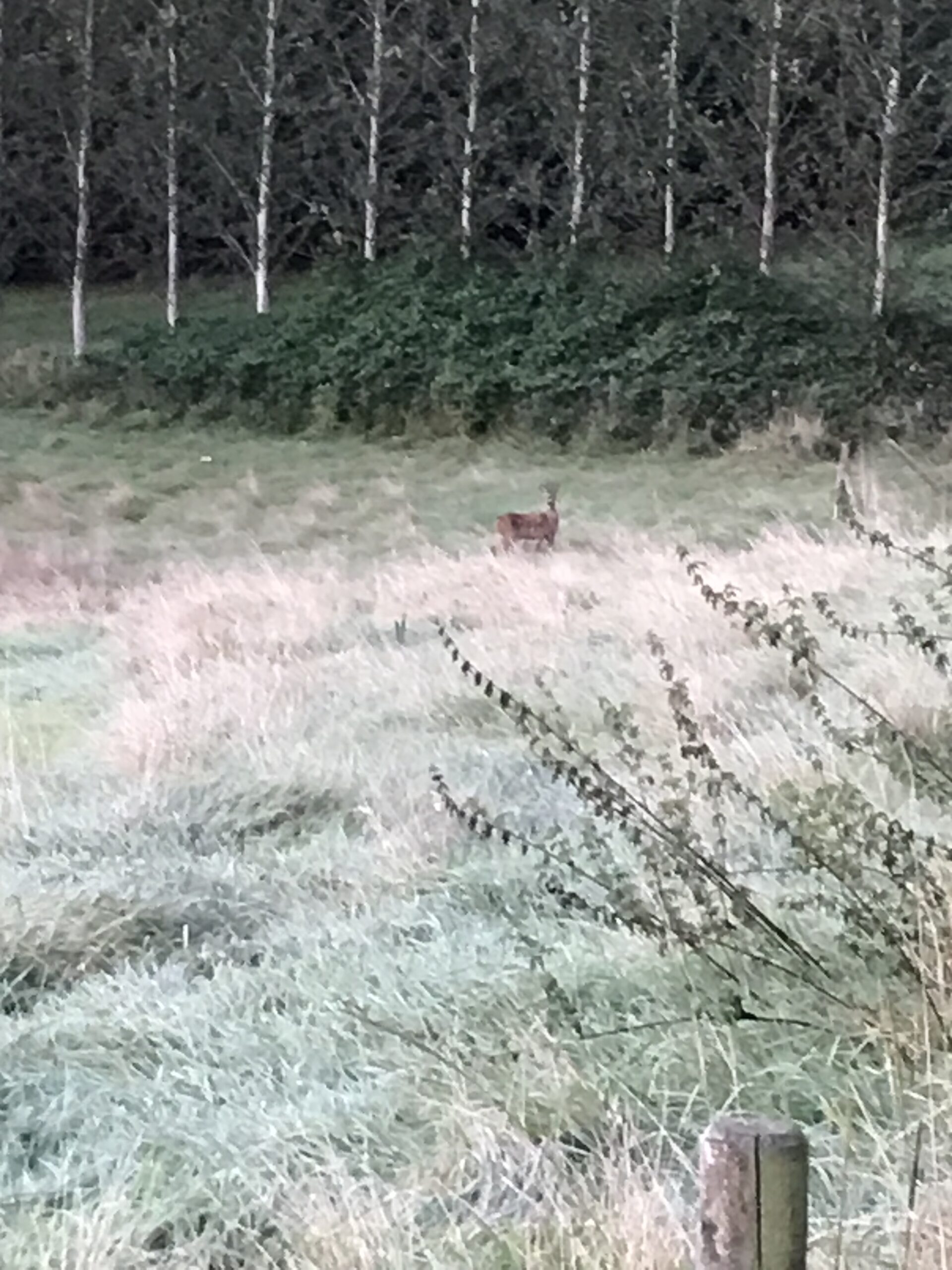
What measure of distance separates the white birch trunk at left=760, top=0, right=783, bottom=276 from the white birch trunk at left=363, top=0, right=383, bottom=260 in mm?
4277

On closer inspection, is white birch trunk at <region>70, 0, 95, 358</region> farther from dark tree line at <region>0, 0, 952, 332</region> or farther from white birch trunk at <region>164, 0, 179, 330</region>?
white birch trunk at <region>164, 0, 179, 330</region>

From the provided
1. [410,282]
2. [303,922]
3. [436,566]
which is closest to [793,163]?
[410,282]

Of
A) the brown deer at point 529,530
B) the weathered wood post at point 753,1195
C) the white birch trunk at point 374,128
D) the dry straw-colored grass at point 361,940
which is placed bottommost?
the brown deer at point 529,530

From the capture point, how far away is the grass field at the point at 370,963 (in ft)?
6.81

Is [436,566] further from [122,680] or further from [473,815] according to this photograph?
[473,815]

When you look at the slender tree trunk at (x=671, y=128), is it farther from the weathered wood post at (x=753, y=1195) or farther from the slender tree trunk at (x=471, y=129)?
the weathered wood post at (x=753, y=1195)

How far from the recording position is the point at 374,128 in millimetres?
17609

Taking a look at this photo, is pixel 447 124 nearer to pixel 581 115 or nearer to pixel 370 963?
pixel 581 115

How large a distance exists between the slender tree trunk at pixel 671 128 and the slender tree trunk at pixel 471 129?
2.12 m

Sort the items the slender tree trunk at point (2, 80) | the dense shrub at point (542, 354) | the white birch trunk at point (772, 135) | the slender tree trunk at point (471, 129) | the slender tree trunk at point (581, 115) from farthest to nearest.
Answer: the slender tree trunk at point (2, 80)
the slender tree trunk at point (471, 129)
the slender tree trunk at point (581, 115)
the white birch trunk at point (772, 135)
the dense shrub at point (542, 354)

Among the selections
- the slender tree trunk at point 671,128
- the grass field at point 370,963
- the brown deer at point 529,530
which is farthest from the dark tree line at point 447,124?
the grass field at point 370,963

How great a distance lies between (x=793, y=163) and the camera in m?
17.2

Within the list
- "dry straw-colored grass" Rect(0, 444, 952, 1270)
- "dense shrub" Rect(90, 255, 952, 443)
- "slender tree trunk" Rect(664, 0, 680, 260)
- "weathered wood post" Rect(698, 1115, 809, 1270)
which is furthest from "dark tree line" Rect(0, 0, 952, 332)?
"weathered wood post" Rect(698, 1115, 809, 1270)

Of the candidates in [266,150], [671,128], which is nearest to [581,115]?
[671,128]
